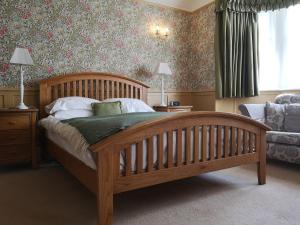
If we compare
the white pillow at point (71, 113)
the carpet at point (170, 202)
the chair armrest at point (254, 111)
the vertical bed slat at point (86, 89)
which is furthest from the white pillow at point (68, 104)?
the chair armrest at point (254, 111)

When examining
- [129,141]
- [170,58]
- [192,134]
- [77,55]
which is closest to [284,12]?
[170,58]

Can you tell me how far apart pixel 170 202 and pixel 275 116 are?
2.08 m

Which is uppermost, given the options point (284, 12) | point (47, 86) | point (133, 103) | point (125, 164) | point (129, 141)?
point (284, 12)

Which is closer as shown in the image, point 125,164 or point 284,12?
point 125,164

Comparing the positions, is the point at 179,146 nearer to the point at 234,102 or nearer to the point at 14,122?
the point at 14,122

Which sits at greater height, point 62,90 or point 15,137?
point 62,90

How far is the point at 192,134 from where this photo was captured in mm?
1910

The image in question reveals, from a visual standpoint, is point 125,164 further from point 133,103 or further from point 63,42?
point 63,42

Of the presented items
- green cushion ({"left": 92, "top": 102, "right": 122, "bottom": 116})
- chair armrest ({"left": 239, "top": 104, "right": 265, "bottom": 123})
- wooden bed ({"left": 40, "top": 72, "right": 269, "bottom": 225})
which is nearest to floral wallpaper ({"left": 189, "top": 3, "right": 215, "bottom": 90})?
chair armrest ({"left": 239, "top": 104, "right": 265, "bottom": 123})

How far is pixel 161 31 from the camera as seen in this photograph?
4.29 m

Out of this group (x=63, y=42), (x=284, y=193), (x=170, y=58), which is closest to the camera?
(x=284, y=193)

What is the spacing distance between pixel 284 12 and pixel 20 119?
384cm

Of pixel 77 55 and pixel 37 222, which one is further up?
pixel 77 55

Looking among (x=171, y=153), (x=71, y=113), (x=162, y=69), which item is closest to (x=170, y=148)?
(x=171, y=153)
